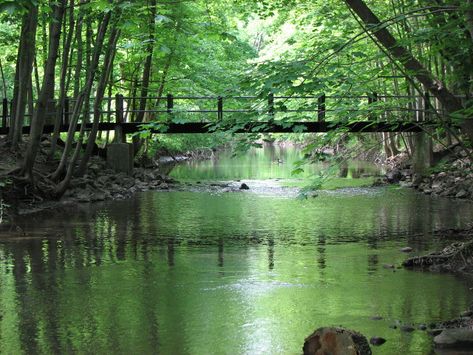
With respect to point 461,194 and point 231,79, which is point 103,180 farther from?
point 461,194

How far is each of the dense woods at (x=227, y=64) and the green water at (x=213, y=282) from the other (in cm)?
172

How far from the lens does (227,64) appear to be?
27.4 meters

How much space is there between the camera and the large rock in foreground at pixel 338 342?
17.1 feet

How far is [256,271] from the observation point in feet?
30.1

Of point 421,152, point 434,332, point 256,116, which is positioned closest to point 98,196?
point 256,116

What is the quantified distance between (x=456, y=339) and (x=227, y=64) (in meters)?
22.5

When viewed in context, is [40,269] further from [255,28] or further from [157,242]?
[255,28]

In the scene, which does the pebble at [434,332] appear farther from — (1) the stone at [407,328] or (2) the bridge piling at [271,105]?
(2) the bridge piling at [271,105]

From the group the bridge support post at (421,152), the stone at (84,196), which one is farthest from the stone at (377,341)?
the bridge support post at (421,152)

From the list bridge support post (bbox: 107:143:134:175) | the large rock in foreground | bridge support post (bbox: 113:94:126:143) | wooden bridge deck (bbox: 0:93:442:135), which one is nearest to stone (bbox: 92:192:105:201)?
wooden bridge deck (bbox: 0:93:442:135)

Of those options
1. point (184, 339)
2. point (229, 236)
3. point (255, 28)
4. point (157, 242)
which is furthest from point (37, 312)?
point (255, 28)

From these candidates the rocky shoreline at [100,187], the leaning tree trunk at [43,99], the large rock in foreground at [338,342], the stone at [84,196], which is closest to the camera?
the large rock in foreground at [338,342]

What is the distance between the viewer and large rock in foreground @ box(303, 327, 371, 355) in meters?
5.22

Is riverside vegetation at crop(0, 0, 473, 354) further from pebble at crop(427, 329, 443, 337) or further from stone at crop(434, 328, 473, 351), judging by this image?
pebble at crop(427, 329, 443, 337)
